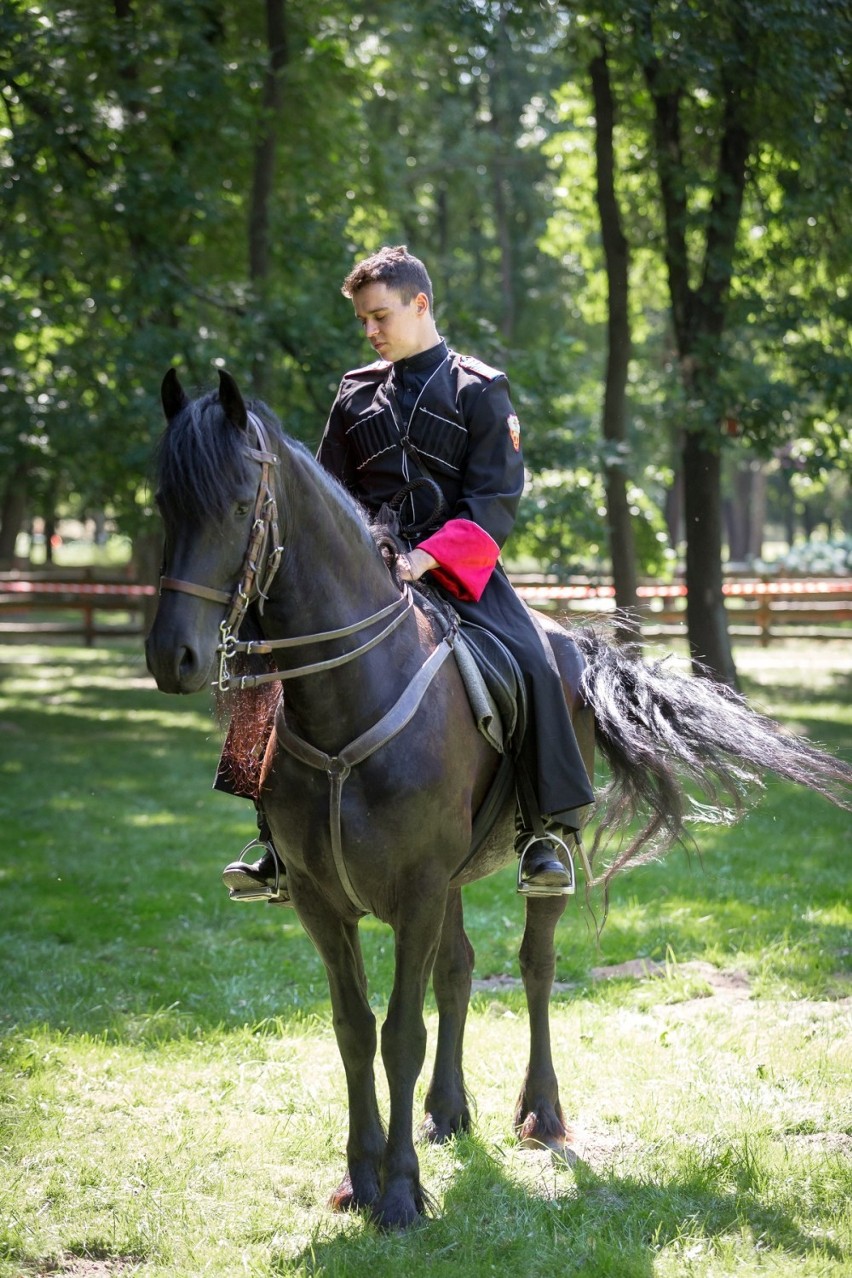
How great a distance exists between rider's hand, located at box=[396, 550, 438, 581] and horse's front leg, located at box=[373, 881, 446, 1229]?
1023 millimetres

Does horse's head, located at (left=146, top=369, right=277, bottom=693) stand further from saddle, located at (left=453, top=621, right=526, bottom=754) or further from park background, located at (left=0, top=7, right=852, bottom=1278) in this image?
saddle, located at (left=453, top=621, right=526, bottom=754)

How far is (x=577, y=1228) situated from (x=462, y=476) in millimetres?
2617

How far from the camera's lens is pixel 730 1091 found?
5.78 meters

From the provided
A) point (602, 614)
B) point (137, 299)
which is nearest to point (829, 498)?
point (137, 299)

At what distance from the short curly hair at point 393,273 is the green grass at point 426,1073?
10.4 feet

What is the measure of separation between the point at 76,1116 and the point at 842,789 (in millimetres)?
3445

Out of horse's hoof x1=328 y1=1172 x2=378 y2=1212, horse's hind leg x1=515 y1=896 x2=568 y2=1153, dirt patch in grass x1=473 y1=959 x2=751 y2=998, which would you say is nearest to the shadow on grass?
horse's hoof x1=328 y1=1172 x2=378 y2=1212

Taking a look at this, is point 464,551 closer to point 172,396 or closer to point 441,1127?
point 172,396

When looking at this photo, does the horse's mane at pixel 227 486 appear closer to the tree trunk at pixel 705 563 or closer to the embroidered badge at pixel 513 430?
the embroidered badge at pixel 513 430

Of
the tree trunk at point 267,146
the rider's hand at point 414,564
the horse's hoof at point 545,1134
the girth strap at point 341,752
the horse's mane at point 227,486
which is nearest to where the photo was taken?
the horse's mane at point 227,486

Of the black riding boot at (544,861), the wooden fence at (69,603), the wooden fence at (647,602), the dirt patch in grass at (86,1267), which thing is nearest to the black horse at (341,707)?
the black riding boot at (544,861)

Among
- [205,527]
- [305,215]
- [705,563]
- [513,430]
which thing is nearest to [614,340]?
[705,563]

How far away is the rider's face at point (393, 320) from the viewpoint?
466cm

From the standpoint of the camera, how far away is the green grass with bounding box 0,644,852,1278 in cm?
449
